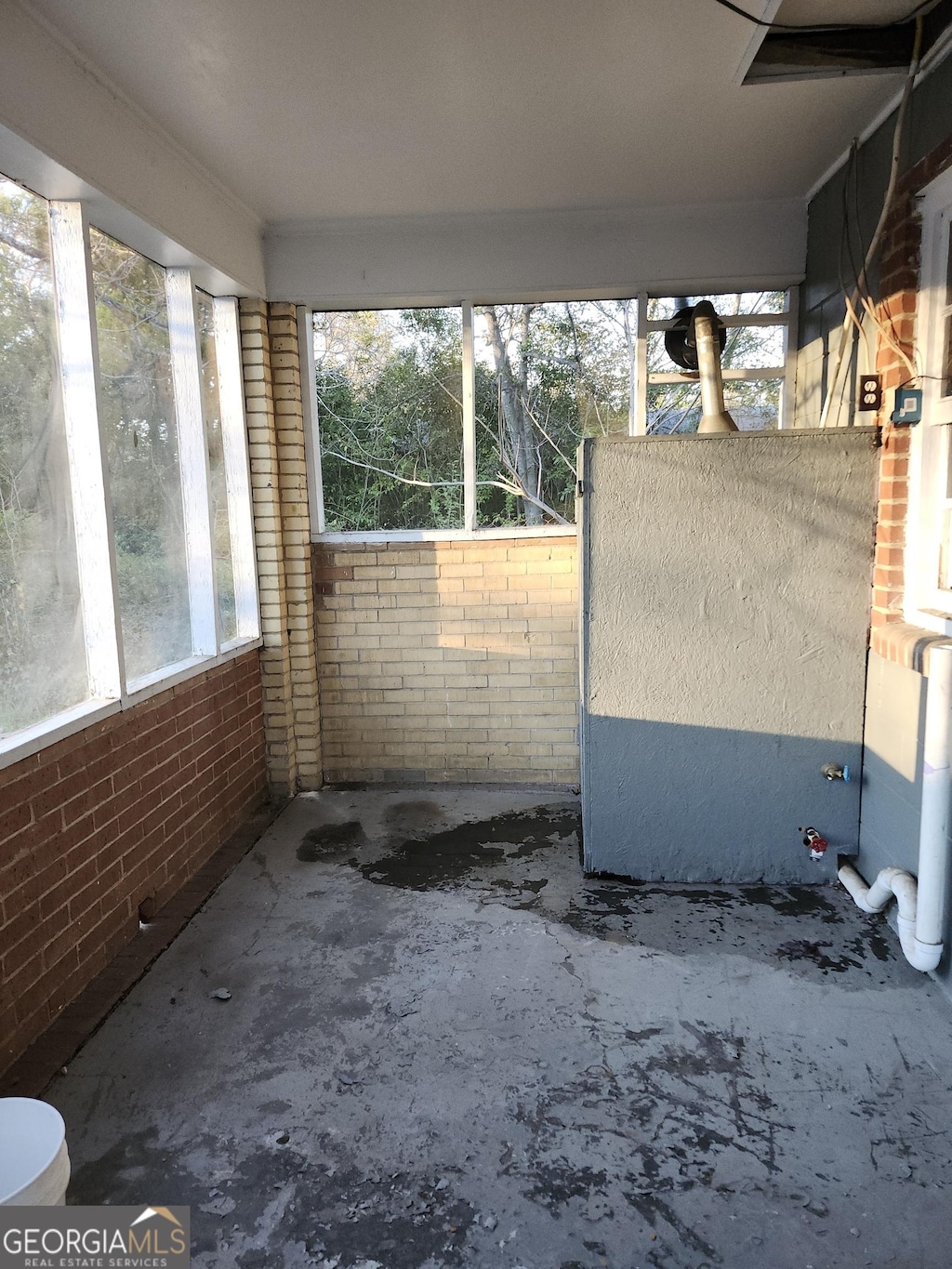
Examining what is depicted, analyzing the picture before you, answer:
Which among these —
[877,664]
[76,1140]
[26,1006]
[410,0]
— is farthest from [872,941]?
[410,0]

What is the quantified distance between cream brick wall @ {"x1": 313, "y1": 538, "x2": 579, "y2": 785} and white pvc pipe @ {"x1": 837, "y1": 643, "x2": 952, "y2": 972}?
2.30 m

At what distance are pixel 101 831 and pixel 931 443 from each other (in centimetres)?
349

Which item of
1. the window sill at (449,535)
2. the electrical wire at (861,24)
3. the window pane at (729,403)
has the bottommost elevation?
the window sill at (449,535)

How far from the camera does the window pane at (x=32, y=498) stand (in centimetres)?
262

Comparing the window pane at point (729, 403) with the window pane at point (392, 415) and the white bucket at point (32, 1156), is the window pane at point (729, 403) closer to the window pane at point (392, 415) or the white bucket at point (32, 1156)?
the window pane at point (392, 415)

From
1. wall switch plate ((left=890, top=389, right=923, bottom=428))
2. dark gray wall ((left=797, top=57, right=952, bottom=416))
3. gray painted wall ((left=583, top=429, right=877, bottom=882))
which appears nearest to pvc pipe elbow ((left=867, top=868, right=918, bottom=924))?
gray painted wall ((left=583, top=429, right=877, bottom=882))

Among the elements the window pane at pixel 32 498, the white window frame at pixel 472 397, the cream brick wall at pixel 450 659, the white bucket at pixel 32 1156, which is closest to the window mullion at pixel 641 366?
the white window frame at pixel 472 397

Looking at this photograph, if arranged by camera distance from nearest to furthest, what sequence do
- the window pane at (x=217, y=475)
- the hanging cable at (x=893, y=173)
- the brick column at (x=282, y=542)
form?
the hanging cable at (x=893, y=173) → the window pane at (x=217, y=475) → the brick column at (x=282, y=542)

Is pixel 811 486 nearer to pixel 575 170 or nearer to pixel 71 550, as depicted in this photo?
pixel 575 170

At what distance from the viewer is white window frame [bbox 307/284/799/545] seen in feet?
14.8

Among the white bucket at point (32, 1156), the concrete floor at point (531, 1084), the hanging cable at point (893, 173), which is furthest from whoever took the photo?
the hanging cable at point (893, 173)

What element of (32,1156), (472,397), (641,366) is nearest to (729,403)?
(641,366)

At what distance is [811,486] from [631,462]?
760 millimetres

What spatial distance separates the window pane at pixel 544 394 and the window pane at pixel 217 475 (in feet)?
4.90
